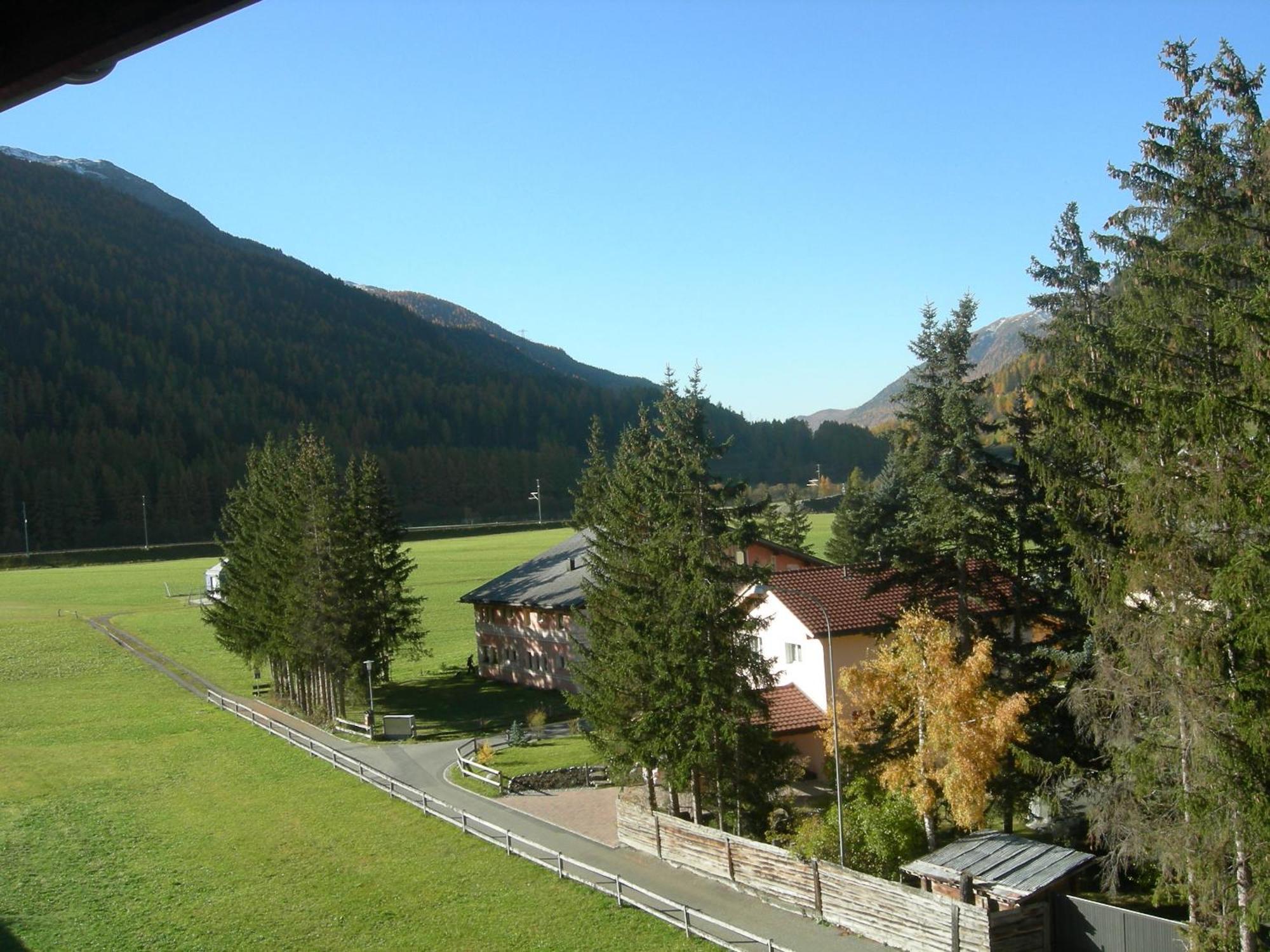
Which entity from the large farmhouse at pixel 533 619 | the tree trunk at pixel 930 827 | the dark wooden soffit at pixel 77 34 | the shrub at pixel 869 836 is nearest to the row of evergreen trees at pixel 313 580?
the large farmhouse at pixel 533 619

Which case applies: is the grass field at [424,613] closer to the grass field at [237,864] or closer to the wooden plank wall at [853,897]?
the grass field at [237,864]

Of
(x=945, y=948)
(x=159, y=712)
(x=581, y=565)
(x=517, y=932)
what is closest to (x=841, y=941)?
(x=945, y=948)

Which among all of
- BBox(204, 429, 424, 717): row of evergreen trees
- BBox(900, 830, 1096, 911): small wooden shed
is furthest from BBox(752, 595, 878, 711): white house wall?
BBox(204, 429, 424, 717): row of evergreen trees

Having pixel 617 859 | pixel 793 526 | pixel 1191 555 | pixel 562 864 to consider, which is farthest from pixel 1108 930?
pixel 793 526

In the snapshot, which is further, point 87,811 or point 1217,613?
point 87,811

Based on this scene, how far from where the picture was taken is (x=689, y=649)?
2827 cm

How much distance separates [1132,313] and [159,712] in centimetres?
4809

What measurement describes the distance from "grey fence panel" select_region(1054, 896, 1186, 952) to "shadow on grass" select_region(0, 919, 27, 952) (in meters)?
21.9

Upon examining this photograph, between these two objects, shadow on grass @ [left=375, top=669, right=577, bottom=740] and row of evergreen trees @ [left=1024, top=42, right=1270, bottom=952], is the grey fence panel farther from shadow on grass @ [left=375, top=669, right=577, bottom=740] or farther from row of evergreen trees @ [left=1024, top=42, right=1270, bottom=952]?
shadow on grass @ [left=375, top=669, right=577, bottom=740]

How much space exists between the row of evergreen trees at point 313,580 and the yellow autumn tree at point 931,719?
2740 centimetres

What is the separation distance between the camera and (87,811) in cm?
3588

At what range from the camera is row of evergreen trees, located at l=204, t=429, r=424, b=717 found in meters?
48.4

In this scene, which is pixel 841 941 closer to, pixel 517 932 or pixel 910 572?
pixel 517 932

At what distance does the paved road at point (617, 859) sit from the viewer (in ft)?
77.6
